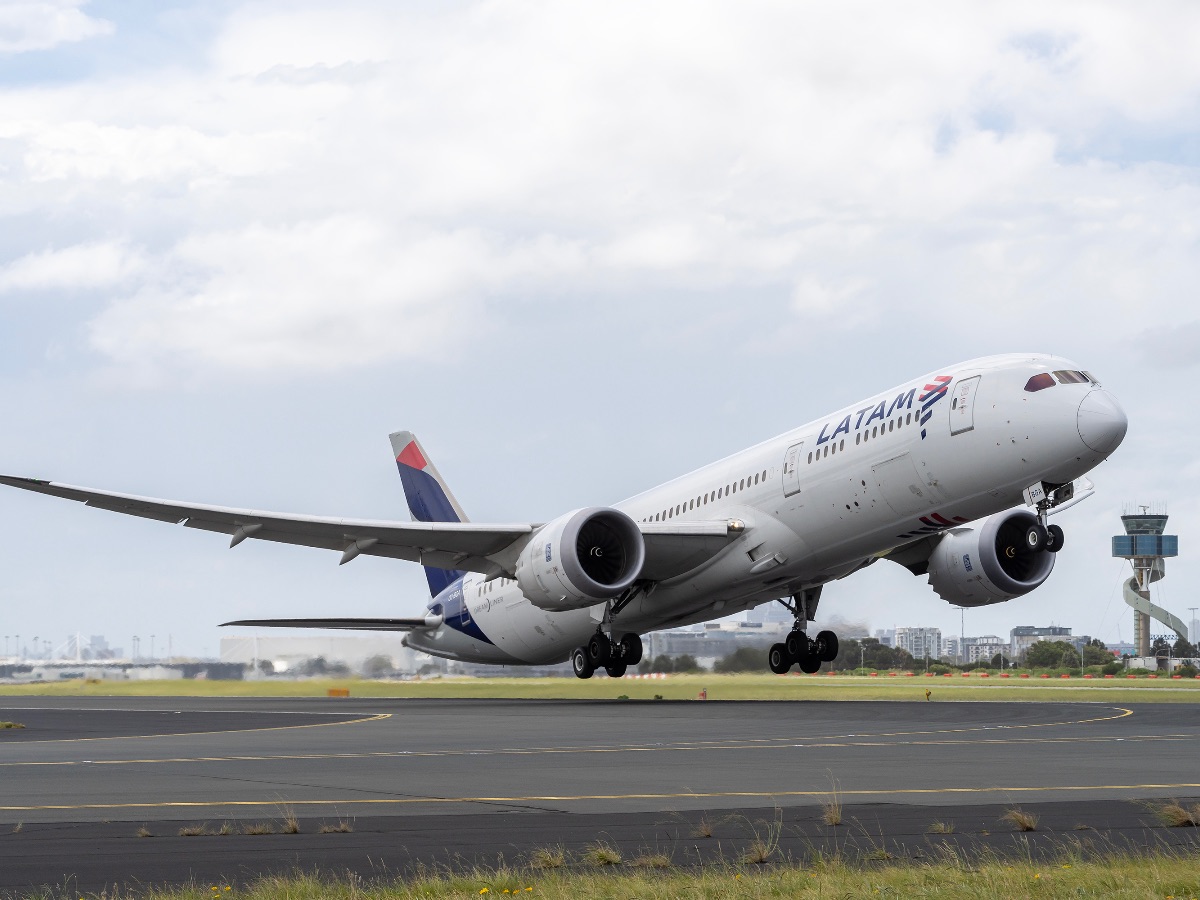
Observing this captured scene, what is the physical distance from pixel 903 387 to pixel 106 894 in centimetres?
2660

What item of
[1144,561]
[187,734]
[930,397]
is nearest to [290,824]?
[187,734]

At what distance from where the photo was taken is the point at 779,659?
4322 cm

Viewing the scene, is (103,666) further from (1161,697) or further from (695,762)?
(695,762)

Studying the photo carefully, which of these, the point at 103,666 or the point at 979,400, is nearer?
the point at 979,400

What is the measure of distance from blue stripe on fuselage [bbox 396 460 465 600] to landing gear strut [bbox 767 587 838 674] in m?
12.0

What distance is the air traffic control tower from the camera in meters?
130

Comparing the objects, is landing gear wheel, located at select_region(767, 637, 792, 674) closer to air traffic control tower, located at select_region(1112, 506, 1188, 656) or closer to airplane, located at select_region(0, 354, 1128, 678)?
airplane, located at select_region(0, 354, 1128, 678)

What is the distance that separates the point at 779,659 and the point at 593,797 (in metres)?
28.8

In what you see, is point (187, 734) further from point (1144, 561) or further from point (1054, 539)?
point (1144, 561)

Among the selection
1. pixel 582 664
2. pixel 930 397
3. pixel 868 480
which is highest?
pixel 930 397

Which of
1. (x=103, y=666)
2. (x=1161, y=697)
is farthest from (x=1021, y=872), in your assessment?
(x=103, y=666)

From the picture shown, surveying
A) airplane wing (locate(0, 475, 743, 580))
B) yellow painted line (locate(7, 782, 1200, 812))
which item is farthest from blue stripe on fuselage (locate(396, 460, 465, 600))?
yellow painted line (locate(7, 782, 1200, 812))

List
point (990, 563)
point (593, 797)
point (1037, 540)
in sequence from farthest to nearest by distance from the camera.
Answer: point (990, 563) < point (1037, 540) < point (593, 797)

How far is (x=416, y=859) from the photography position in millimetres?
10688
